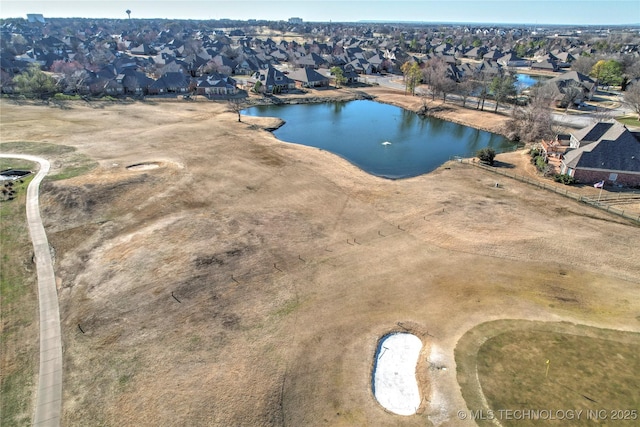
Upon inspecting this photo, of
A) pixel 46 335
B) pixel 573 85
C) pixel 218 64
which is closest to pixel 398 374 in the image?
pixel 46 335

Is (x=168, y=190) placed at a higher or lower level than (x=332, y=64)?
lower

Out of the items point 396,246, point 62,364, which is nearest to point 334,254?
point 396,246

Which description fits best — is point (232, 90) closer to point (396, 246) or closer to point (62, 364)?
point (396, 246)

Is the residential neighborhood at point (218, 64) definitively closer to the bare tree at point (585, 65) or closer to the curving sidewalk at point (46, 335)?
the bare tree at point (585, 65)

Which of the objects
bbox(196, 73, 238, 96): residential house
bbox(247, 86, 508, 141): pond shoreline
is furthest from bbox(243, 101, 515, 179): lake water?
bbox(196, 73, 238, 96): residential house

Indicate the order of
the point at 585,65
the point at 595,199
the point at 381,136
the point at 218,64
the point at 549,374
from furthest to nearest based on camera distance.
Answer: the point at 218,64
the point at 585,65
the point at 381,136
the point at 595,199
the point at 549,374

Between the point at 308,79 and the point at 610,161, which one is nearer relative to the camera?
the point at 610,161

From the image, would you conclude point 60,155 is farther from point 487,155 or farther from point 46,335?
point 487,155
